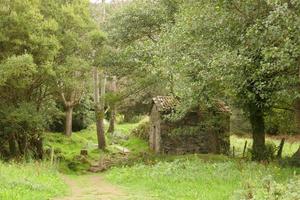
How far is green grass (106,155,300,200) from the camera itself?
1444 centimetres

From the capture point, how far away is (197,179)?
17.4 meters

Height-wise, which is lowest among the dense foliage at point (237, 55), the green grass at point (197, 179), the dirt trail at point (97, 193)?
the dirt trail at point (97, 193)

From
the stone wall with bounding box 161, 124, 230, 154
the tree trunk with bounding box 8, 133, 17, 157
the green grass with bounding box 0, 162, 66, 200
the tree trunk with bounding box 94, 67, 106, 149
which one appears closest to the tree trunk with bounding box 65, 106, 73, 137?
the tree trunk with bounding box 94, 67, 106, 149

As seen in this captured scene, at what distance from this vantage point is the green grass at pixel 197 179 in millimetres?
14438

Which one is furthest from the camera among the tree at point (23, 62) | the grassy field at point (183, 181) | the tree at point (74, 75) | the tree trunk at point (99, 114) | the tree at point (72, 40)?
the tree trunk at point (99, 114)

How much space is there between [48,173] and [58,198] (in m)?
7.09

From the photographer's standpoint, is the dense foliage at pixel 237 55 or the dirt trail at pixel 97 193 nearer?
the dirt trail at pixel 97 193

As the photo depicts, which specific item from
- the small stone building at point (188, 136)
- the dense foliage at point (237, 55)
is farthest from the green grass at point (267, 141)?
the dense foliage at point (237, 55)

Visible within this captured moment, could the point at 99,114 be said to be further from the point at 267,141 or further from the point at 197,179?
the point at 197,179

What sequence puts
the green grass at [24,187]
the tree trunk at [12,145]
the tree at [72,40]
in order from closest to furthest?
the green grass at [24,187], the tree at [72,40], the tree trunk at [12,145]

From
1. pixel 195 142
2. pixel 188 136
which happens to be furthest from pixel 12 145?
pixel 195 142

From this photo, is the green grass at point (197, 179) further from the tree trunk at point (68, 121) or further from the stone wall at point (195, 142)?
the tree trunk at point (68, 121)

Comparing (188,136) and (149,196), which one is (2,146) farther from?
(149,196)

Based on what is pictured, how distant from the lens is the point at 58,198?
14.7 meters
